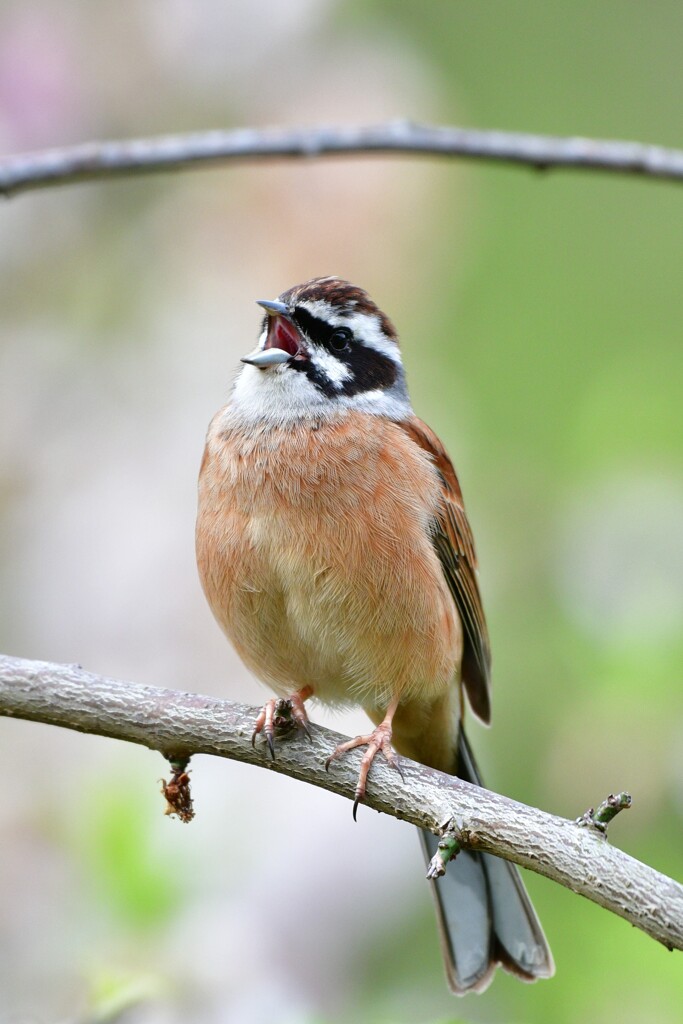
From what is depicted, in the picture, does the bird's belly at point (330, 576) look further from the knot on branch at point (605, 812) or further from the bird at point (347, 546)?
the knot on branch at point (605, 812)

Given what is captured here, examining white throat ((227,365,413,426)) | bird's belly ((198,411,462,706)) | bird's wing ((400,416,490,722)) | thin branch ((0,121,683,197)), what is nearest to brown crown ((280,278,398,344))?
white throat ((227,365,413,426))

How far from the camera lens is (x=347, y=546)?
452 cm

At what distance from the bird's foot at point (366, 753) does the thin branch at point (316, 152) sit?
1.76 metres

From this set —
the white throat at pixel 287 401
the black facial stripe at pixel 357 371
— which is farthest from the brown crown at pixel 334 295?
the white throat at pixel 287 401

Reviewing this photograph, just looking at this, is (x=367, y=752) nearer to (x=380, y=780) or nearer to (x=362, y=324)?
(x=380, y=780)

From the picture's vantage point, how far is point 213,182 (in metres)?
6.87

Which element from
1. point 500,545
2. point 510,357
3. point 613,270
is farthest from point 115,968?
point 613,270

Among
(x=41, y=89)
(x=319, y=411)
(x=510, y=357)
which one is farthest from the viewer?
(x=510, y=357)

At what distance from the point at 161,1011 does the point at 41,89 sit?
161 inches

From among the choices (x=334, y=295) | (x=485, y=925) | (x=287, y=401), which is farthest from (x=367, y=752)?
(x=334, y=295)

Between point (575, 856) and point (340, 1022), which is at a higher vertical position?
point (575, 856)

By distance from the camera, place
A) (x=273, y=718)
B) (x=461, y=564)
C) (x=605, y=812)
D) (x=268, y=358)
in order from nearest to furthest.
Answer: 1. (x=605, y=812)
2. (x=273, y=718)
3. (x=268, y=358)
4. (x=461, y=564)

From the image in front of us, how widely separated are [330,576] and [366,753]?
66cm

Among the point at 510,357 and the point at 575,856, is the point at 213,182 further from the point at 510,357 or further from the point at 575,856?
the point at 575,856
